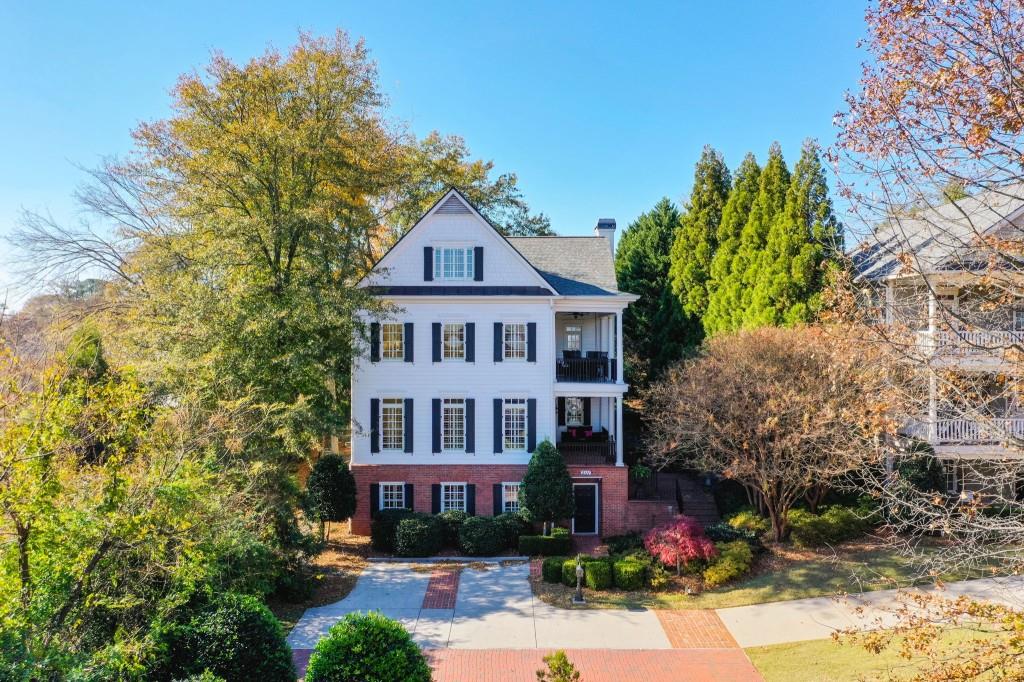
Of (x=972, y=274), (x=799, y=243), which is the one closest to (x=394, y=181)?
(x=799, y=243)

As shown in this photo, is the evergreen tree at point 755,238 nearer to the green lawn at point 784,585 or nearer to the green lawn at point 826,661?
the green lawn at point 784,585

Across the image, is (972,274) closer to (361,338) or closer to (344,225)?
(361,338)

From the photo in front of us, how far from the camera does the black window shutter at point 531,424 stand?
819 inches

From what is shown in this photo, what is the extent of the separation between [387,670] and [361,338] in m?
11.8

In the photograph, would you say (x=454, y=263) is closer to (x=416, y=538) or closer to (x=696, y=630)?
(x=416, y=538)

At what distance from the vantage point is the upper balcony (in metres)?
21.7

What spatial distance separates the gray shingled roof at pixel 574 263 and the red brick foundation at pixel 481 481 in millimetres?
6245

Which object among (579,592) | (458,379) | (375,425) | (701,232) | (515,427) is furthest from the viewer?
(701,232)

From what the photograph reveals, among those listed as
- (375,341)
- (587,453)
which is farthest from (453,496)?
(375,341)

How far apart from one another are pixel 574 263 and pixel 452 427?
7.70 metres

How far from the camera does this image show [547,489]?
1916 cm

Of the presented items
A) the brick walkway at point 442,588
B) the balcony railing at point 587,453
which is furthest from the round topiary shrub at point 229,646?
the balcony railing at point 587,453

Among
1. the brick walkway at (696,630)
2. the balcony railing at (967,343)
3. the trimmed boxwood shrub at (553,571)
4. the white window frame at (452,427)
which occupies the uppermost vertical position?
the balcony railing at (967,343)

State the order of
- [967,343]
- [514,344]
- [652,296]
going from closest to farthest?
[967,343] → [514,344] → [652,296]
